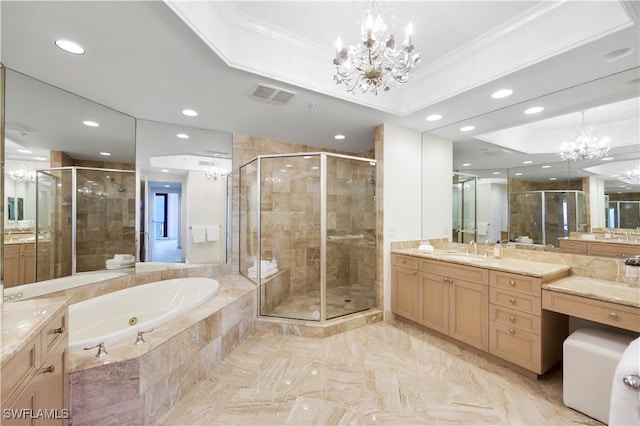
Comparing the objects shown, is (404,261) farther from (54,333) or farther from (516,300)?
(54,333)

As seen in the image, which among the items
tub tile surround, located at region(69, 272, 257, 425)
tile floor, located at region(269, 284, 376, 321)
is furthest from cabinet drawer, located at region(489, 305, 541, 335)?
tub tile surround, located at region(69, 272, 257, 425)

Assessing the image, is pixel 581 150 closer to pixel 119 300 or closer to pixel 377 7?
pixel 377 7

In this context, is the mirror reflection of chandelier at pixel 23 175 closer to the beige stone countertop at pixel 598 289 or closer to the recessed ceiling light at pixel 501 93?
the recessed ceiling light at pixel 501 93

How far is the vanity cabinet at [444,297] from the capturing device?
244 centimetres

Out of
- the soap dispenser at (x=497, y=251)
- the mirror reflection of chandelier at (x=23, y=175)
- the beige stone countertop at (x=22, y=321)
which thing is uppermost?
the mirror reflection of chandelier at (x=23, y=175)

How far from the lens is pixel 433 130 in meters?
3.38

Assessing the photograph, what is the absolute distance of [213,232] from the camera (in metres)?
3.52

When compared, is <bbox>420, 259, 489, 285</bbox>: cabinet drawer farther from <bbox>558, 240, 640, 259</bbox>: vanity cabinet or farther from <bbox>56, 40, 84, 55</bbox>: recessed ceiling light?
<bbox>56, 40, 84, 55</bbox>: recessed ceiling light

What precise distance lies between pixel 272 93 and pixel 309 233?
75.7 inches

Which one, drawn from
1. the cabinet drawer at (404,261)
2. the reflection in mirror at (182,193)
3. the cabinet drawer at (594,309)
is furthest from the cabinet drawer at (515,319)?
the reflection in mirror at (182,193)

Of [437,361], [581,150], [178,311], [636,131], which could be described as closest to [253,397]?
[178,311]

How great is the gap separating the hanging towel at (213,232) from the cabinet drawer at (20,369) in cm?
241

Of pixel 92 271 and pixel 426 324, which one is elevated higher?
pixel 92 271

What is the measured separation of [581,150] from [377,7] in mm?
2183
